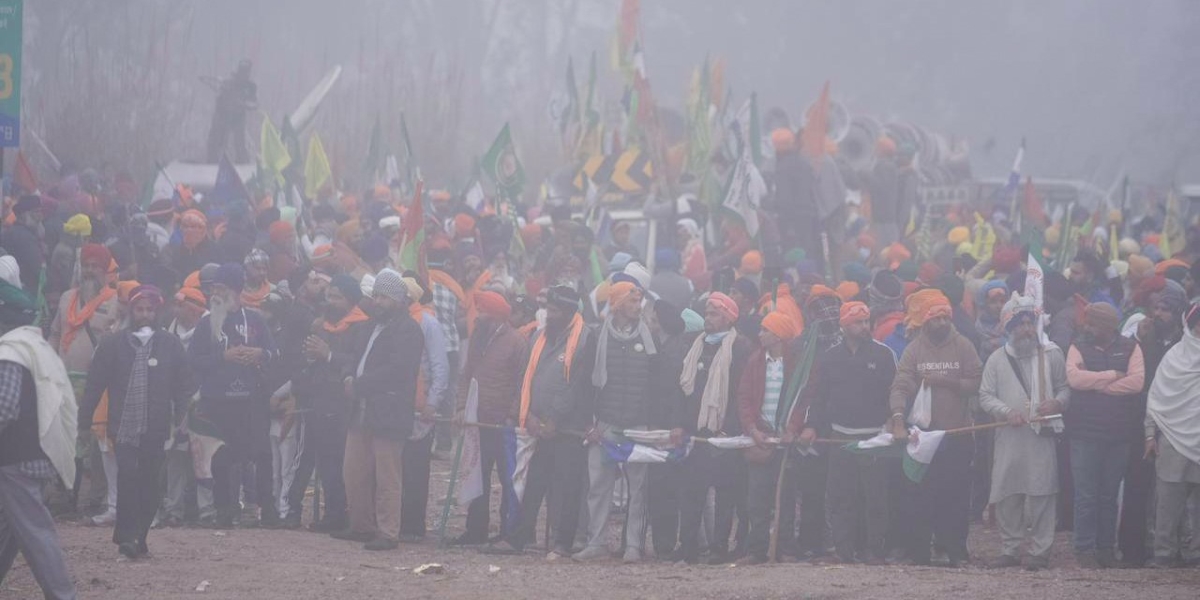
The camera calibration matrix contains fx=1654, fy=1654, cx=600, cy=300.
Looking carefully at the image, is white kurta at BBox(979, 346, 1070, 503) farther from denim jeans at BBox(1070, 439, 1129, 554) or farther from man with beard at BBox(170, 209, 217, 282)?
man with beard at BBox(170, 209, 217, 282)

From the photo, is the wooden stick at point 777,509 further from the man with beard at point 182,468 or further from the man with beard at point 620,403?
the man with beard at point 182,468

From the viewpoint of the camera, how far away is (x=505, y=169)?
725 inches

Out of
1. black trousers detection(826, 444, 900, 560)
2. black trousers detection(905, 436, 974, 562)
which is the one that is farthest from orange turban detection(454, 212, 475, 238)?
black trousers detection(905, 436, 974, 562)

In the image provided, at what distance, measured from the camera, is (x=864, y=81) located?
6419cm

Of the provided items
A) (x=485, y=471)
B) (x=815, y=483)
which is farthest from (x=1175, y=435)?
(x=485, y=471)

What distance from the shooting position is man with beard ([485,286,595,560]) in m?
11.9

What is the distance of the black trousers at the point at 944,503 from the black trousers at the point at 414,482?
3624mm

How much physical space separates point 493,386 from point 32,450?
13.7ft

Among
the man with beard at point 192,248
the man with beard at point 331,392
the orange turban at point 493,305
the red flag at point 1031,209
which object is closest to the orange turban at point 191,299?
the man with beard at point 331,392

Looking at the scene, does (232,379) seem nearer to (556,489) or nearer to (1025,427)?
(556,489)

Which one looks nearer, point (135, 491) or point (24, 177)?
point (135, 491)

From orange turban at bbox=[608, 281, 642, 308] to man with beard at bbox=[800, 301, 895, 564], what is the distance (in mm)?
1398

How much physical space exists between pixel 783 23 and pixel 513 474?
56342 mm

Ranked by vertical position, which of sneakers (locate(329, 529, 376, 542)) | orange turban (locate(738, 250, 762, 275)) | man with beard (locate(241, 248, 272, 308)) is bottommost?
sneakers (locate(329, 529, 376, 542))
